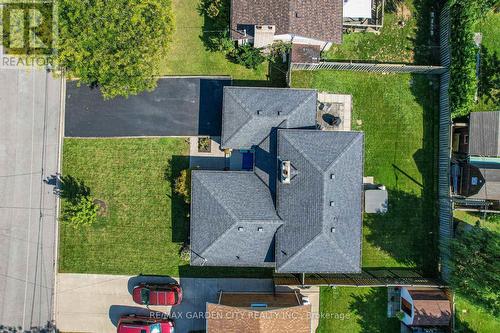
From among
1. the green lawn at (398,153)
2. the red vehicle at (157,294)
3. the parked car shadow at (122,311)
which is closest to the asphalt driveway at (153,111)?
the green lawn at (398,153)

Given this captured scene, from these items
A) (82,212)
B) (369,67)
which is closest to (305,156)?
(369,67)

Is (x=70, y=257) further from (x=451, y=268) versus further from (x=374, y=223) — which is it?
(x=451, y=268)

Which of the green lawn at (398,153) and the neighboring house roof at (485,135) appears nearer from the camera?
the neighboring house roof at (485,135)

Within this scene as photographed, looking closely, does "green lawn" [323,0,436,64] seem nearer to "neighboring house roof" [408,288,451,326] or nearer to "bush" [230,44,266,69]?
"bush" [230,44,266,69]

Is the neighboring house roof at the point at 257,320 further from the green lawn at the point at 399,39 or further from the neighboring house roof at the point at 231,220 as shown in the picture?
the green lawn at the point at 399,39

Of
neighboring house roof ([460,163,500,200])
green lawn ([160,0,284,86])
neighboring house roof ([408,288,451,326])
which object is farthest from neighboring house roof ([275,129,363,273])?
neighboring house roof ([460,163,500,200])

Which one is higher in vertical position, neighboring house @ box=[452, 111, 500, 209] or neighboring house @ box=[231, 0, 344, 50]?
neighboring house @ box=[231, 0, 344, 50]
